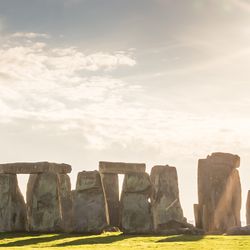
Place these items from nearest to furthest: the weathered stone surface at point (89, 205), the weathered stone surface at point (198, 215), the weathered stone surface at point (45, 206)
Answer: the weathered stone surface at point (89, 205) < the weathered stone surface at point (45, 206) < the weathered stone surface at point (198, 215)

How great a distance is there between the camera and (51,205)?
30922mm

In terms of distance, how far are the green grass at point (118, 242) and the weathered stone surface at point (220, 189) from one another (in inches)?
277

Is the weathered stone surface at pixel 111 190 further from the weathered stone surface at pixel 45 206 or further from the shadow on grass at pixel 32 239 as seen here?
the shadow on grass at pixel 32 239

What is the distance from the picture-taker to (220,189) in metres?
33.8

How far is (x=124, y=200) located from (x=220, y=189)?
20.0ft

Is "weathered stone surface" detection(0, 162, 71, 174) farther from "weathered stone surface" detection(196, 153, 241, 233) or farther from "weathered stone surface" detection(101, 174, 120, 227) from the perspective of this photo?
"weathered stone surface" detection(196, 153, 241, 233)

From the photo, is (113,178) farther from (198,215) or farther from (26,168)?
(26,168)

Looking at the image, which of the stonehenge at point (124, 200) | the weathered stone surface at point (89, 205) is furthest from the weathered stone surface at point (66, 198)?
the weathered stone surface at point (89, 205)

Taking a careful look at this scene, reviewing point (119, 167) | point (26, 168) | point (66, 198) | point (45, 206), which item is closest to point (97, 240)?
point (45, 206)

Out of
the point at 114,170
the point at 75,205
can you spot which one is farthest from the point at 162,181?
the point at 75,205

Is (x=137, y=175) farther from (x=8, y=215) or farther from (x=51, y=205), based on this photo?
(x=8, y=215)

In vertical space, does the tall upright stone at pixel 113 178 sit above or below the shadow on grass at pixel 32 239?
above

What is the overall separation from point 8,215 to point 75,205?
3.44 m

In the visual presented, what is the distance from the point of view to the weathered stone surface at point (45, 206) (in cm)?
3055
